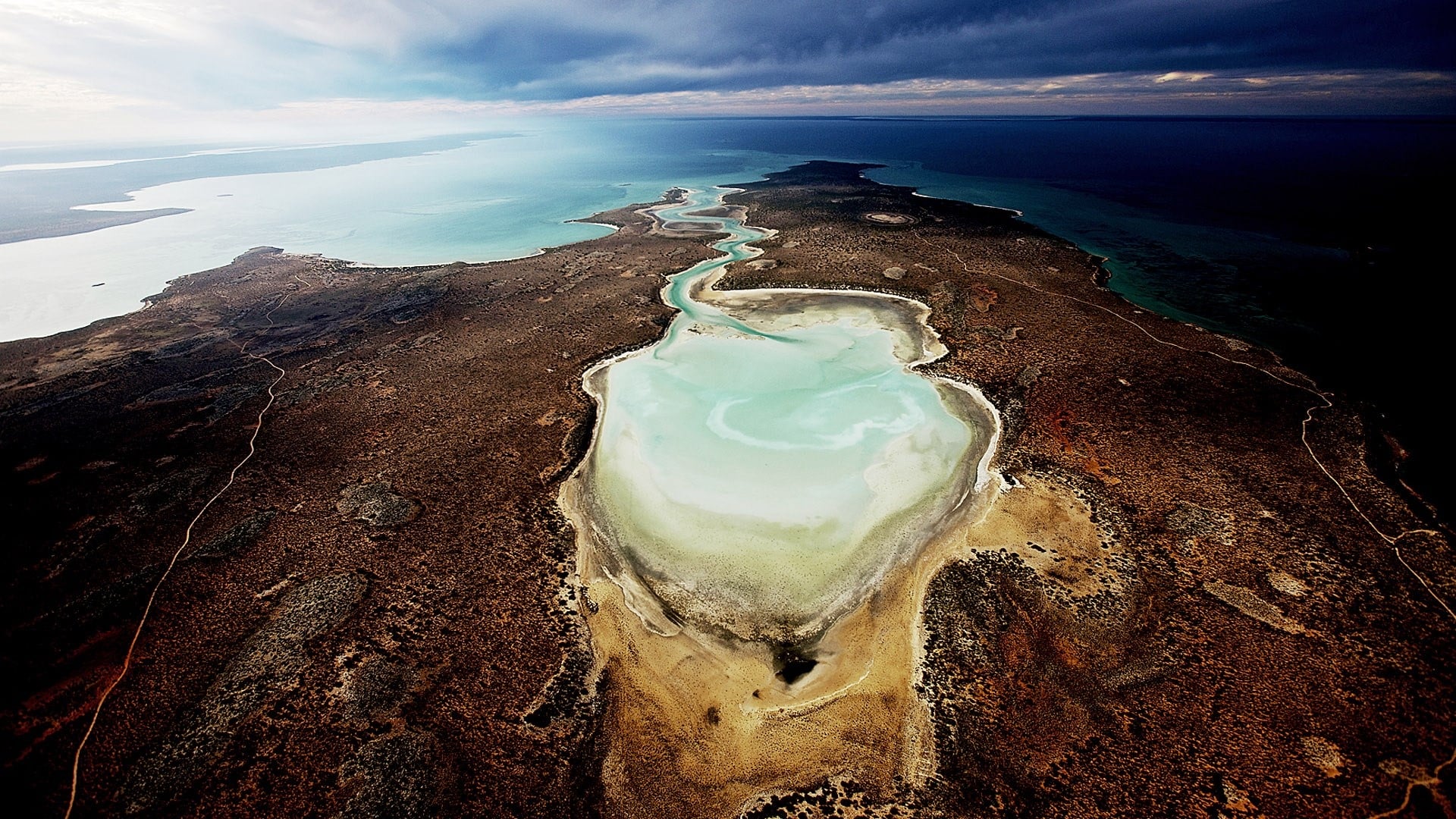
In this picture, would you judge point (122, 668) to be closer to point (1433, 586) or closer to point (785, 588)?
point (785, 588)

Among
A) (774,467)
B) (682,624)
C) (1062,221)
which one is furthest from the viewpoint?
(1062,221)

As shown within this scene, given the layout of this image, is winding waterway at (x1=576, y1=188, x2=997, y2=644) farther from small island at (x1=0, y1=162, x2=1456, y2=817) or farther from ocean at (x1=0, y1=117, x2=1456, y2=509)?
ocean at (x1=0, y1=117, x2=1456, y2=509)

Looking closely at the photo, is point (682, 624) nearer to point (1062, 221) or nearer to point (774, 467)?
point (774, 467)

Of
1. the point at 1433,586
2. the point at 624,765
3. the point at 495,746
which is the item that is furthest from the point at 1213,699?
the point at 495,746

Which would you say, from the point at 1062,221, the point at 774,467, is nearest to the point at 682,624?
the point at 774,467

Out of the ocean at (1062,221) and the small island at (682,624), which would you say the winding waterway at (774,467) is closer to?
the small island at (682,624)

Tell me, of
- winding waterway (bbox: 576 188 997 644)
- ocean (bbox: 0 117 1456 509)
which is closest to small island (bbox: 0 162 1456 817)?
winding waterway (bbox: 576 188 997 644)

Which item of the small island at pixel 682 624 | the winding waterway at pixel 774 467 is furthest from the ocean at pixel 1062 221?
the winding waterway at pixel 774 467
